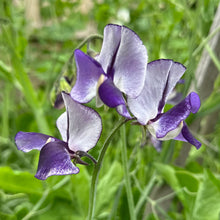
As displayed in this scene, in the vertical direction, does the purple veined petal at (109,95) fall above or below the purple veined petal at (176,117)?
above

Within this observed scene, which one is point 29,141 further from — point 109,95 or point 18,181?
point 18,181

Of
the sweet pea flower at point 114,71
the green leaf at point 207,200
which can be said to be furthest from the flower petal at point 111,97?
the green leaf at point 207,200

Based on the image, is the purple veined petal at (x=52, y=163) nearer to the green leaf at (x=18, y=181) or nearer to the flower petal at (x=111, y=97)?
the flower petal at (x=111, y=97)

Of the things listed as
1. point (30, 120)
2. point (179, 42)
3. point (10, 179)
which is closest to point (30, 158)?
point (30, 120)

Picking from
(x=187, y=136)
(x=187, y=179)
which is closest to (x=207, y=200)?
(x=187, y=179)

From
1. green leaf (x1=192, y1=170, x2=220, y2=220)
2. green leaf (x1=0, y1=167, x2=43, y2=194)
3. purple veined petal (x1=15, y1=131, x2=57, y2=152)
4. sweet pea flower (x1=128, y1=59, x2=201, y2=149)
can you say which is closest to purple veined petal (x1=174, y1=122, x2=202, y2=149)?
sweet pea flower (x1=128, y1=59, x2=201, y2=149)

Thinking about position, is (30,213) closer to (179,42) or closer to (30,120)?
(30,120)
